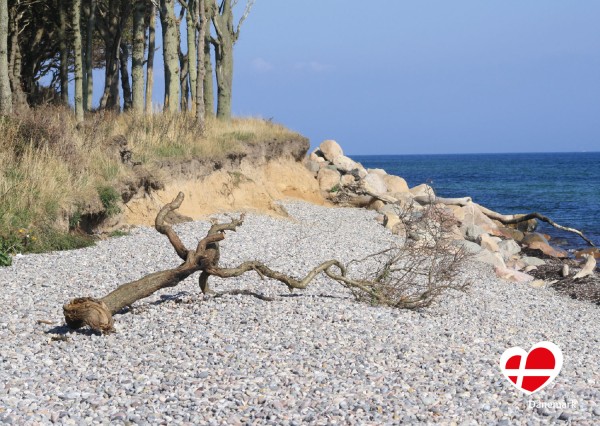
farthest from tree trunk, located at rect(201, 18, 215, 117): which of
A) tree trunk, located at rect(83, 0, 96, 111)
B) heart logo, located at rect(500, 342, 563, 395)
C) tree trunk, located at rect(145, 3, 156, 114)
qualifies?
heart logo, located at rect(500, 342, 563, 395)

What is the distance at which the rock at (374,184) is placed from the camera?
26922 millimetres

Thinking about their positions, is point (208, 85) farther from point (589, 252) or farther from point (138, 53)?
point (589, 252)

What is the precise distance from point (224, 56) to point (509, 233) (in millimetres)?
11775

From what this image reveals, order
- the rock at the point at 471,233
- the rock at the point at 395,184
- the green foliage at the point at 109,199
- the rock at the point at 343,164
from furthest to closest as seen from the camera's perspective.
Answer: the rock at the point at 343,164, the rock at the point at 395,184, the rock at the point at 471,233, the green foliage at the point at 109,199

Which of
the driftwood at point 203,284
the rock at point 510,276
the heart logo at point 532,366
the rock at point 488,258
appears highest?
the driftwood at point 203,284

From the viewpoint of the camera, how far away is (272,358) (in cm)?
737

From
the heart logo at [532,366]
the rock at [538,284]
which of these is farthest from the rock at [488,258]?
the heart logo at [532,366]

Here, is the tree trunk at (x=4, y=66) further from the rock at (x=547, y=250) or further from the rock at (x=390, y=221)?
the rock at (x=547, y=250)

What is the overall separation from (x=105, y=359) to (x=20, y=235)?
6192 mm

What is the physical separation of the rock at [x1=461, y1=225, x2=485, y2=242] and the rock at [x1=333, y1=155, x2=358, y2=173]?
27.6 ft

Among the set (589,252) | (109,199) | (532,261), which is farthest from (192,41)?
(589,252)

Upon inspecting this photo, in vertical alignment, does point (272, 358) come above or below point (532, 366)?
above

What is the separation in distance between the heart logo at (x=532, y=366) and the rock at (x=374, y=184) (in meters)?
17.8

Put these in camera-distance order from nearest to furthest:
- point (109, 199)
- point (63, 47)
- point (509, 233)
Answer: point (109, 199)
point (63, 47)
point (509, 233)
